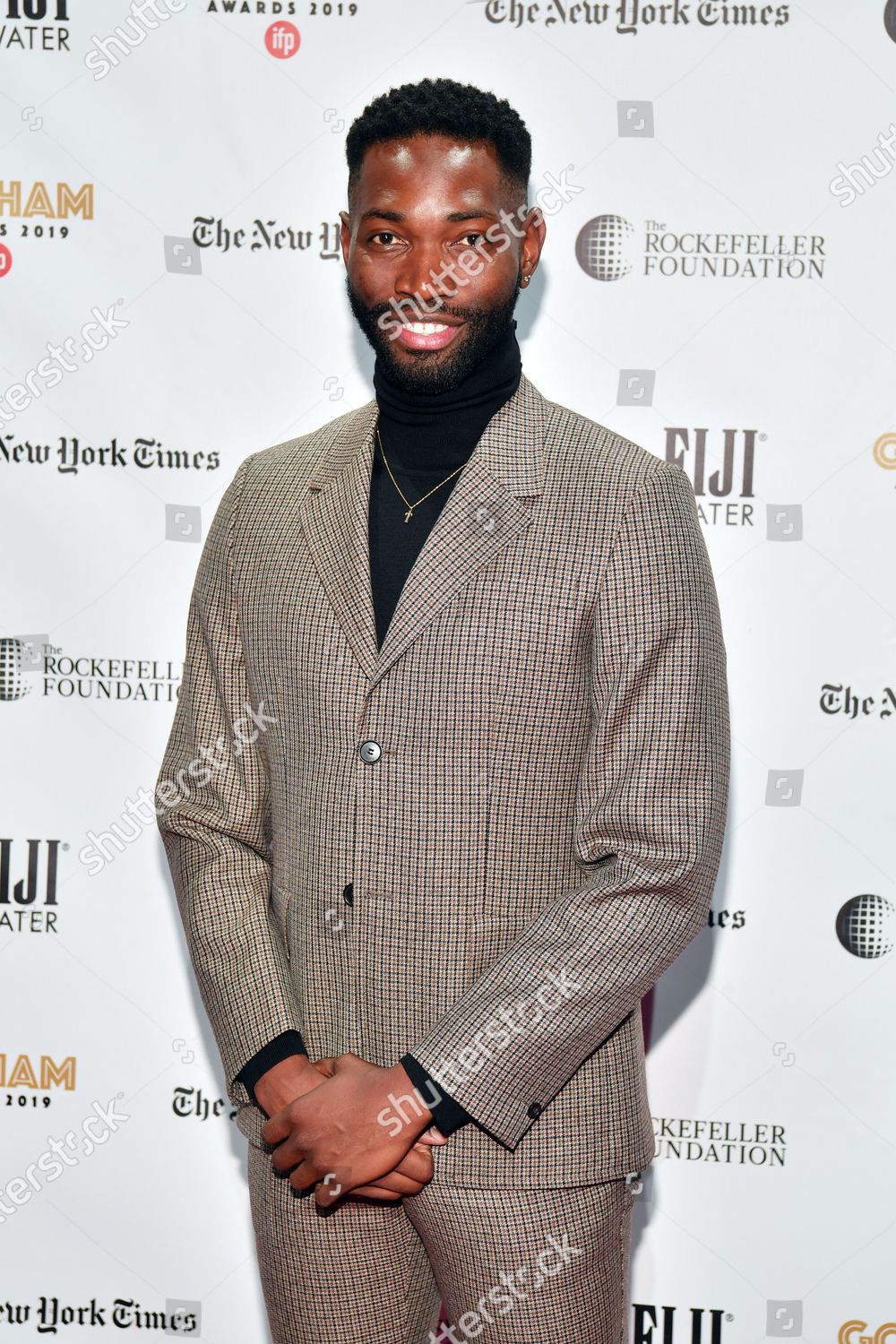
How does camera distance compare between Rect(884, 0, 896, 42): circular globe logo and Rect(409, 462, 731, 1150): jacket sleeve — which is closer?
Rect(409, 462, 731, 1150): jacket sleeve

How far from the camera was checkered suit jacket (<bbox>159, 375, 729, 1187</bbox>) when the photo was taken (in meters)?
1.47

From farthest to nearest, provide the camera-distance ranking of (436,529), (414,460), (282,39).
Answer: (282,39) < (414,460) < (436,529)

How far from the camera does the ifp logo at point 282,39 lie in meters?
2.23

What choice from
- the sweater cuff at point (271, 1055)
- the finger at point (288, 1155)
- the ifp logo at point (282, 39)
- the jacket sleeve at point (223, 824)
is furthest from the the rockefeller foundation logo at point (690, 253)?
the finger at point (288, 1155)

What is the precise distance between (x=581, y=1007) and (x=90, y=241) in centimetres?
158

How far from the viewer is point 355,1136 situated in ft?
4.74

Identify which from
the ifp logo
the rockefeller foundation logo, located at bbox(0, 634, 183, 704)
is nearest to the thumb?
the rockefeller foundation logo, located at bbox(0, 634, 183, 704)

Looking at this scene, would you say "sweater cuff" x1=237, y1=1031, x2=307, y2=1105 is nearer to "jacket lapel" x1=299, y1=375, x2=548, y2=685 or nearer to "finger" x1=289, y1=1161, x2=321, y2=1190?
"finger" x1=289, y1=1161, x2=321, y2=1190

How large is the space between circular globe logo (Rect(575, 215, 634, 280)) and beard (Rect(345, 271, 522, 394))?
695 mm

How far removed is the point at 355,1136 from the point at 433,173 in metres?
1.09

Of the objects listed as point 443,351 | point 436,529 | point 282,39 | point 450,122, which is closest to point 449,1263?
point 436,529

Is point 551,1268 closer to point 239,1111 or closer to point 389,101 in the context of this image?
point 239,1111

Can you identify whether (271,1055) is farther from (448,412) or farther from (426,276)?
(426,276)

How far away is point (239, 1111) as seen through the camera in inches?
63.5
